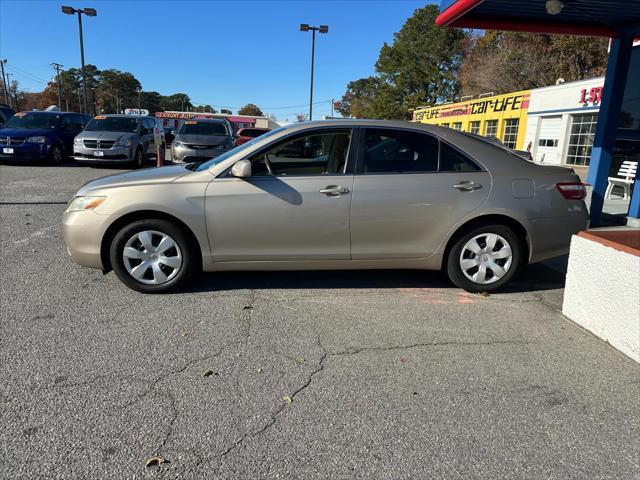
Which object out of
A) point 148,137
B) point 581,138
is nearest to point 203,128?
point 148,137

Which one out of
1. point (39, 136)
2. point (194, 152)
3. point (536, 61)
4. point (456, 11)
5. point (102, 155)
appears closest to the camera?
point (456, 11)

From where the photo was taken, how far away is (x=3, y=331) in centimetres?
363

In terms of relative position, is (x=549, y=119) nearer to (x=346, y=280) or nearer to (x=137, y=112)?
(x=346, y=280)

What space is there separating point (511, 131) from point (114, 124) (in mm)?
23076

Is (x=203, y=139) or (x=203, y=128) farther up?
(x=203, y=128)

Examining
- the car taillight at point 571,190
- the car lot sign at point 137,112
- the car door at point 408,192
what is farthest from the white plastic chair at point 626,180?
the car lot sign at point 137,112

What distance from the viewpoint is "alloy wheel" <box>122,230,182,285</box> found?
4387 millimetres

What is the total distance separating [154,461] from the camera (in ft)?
7.59

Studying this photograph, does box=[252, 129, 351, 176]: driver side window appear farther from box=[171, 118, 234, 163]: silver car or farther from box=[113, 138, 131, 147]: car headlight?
box=[113, 138, 131, 147]: car headlight

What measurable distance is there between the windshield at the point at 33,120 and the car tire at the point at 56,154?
94 cm

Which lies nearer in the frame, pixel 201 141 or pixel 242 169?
pixel 242 169

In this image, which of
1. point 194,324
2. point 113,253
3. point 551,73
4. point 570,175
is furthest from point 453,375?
point 551,73

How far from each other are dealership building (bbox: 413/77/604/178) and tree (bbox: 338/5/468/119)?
77.6ft

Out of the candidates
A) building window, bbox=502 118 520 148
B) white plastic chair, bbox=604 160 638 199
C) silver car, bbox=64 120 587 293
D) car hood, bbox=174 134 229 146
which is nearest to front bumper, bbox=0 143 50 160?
car hood, bbox=174 134 229 146
